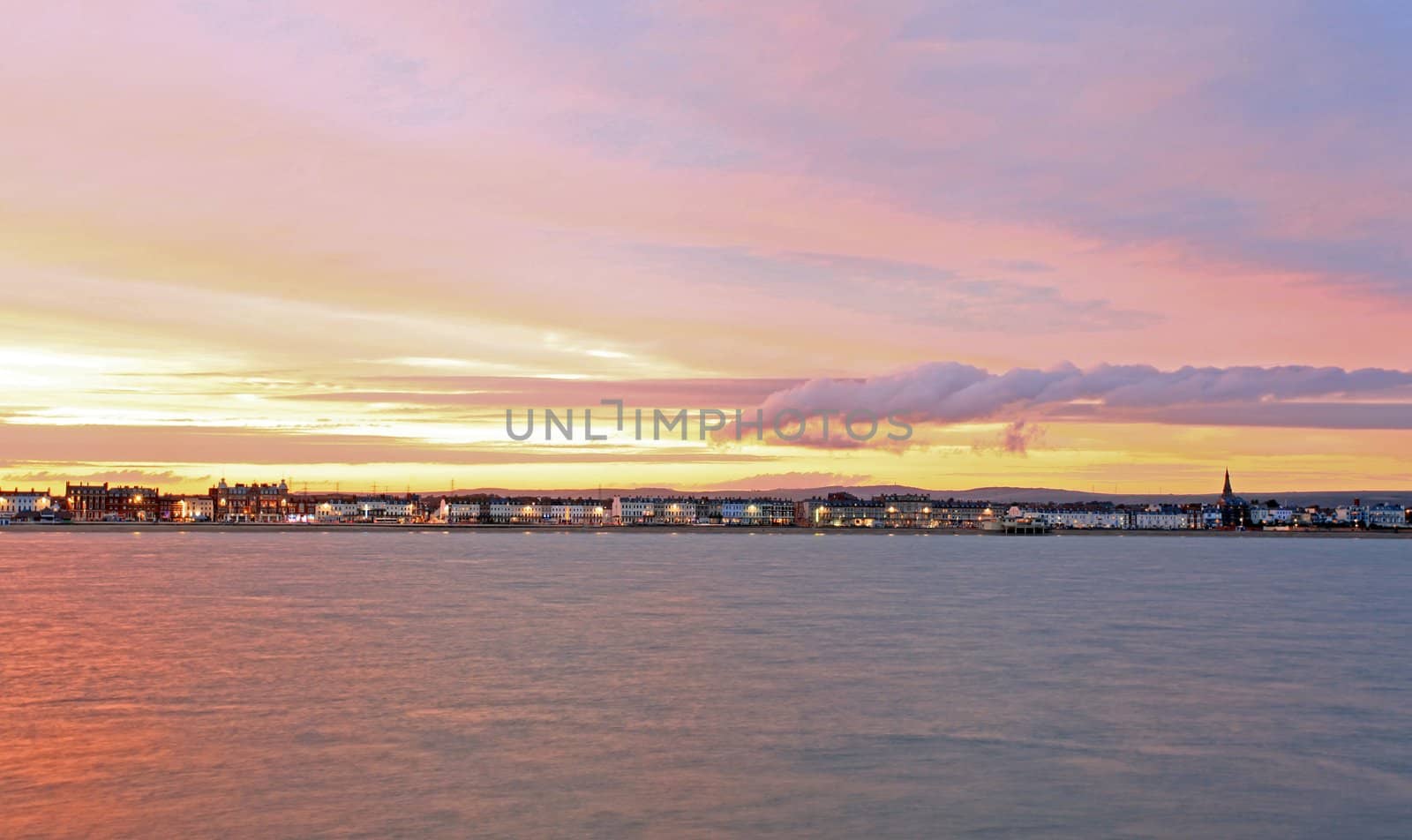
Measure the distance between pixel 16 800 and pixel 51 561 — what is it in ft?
298

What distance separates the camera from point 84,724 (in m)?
22.8

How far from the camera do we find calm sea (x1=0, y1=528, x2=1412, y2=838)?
16438 millimetres

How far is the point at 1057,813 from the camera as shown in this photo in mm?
16438

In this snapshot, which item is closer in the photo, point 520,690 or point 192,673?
point 520,690

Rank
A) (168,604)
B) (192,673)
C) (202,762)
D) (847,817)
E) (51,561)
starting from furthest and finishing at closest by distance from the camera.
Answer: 1. (51,561)
2. (168,604)
3. (192,673)
4. (202,762)
5. (847,817)

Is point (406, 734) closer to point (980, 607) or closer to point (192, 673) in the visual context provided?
point (192, 673)

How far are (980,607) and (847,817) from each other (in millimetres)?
36585

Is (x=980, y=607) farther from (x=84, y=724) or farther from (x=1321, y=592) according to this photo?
(x=84, y=724)

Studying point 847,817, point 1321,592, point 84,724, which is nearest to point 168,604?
point 84,724

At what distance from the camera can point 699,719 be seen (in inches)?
930

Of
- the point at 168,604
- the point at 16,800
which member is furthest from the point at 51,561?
the point at 16,800

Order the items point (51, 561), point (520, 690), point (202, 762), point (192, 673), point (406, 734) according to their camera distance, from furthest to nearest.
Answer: point (51, 561), point (192, 673), point (520, 690), point (406, 734), point (202, 762)

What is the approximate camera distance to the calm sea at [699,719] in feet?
53.9

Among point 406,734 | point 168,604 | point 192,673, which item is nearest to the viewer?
point 406,734
